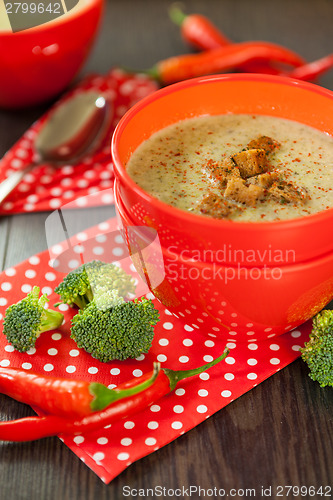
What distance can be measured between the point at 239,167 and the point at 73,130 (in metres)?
1.06

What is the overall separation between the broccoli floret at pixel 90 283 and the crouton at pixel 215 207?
394 millimetres

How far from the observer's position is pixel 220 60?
303cm

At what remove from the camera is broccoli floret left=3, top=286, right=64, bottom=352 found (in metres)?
1.75

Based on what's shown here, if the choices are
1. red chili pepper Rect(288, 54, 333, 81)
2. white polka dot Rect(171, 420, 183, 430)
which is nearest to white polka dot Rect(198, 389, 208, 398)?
white polka dot Rect(171, 420, 183, 430)

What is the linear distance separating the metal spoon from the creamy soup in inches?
27.0

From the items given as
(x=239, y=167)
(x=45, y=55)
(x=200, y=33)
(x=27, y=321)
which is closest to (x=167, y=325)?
(x=27, y=321)

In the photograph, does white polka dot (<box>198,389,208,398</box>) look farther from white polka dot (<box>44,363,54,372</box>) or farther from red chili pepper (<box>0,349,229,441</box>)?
white polka dot (<box>44,363,54,372</box>)

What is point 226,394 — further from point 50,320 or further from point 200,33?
point 200,33

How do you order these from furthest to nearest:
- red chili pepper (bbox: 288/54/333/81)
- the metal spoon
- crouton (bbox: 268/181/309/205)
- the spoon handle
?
1. red chili pepper (bbox: 288/54/333/81)
2. the metal spoon
3. the spoon handle
4. crouton (bbox: 268/181/309/205)

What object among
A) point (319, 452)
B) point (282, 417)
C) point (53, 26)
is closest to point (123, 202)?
point (282, 417)

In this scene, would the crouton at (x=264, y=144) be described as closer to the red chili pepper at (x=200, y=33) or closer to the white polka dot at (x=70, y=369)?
the white polka dot at (x=70, y=369)

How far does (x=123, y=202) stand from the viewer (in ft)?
5.49

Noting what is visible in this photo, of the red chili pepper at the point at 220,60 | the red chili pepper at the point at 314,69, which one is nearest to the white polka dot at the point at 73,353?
the red chili pepper at the point at 220,60

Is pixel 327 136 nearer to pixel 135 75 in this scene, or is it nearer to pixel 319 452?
pixel 319 452
